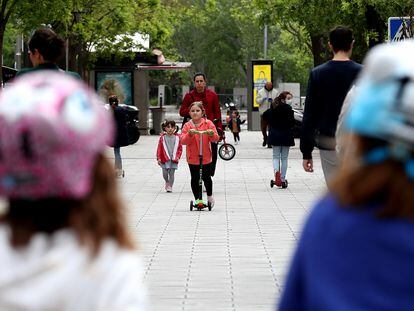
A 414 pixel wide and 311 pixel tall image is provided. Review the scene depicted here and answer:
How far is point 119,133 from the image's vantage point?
23625mm

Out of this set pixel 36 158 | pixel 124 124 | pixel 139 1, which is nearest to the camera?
pixel 36 158

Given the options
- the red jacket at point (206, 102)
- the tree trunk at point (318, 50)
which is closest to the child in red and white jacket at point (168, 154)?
the red jacket at point (206, 102)

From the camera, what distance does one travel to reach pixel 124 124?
24.2 meters

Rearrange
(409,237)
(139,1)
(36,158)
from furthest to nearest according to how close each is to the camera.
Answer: (139,1), (36,158), (409,237)

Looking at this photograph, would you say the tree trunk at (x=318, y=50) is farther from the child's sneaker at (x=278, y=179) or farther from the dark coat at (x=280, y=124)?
the child's sneaker at (x=278, y=179)

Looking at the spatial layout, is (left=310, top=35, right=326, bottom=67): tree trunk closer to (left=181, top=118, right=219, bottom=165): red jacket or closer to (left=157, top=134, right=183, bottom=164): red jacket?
(left=157, top=134, right=183, bottom=164): red jacket

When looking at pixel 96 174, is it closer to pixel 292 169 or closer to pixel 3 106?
pixel 3 106

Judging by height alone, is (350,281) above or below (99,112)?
below

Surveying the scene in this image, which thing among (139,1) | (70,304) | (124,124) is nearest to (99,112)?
(70,304)

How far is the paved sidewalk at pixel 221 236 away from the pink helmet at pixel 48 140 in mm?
5452

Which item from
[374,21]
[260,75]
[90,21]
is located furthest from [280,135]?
[260,75]

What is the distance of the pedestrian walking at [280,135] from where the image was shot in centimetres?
2031

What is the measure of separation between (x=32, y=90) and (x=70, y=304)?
1.53 ft

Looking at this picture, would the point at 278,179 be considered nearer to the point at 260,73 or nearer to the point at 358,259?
the point at 358,259
